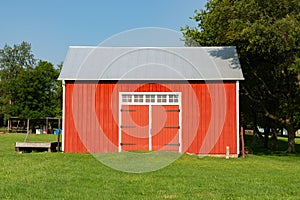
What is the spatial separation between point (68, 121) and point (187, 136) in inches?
202

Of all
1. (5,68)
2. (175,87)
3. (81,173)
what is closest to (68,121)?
(175,87)

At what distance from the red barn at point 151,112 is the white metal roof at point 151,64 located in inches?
3.1

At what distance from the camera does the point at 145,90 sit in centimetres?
1859

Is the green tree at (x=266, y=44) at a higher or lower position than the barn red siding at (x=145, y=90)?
higher

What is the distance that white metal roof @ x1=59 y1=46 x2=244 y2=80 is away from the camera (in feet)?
61.3

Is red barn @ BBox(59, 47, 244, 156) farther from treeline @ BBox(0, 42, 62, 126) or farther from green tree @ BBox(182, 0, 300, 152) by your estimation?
treeline @ BBox(0, 42, 62, 126)

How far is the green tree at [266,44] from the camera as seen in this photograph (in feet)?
58.6

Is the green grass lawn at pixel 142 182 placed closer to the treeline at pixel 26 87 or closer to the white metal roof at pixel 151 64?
the white metal roof at pixel 151 64

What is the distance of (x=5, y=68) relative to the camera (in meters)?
67.1

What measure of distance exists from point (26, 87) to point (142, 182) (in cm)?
5595

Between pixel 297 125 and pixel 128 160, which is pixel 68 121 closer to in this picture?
pixel 128 160

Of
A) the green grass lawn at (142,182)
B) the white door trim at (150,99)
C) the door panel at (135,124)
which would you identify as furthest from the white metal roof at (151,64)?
the green grass lawn at (142,182)

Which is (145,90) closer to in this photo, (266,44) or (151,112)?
(151,112)

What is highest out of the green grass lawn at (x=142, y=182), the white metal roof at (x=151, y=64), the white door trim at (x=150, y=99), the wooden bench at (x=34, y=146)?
the white metal roof at (x=151, y=64)
